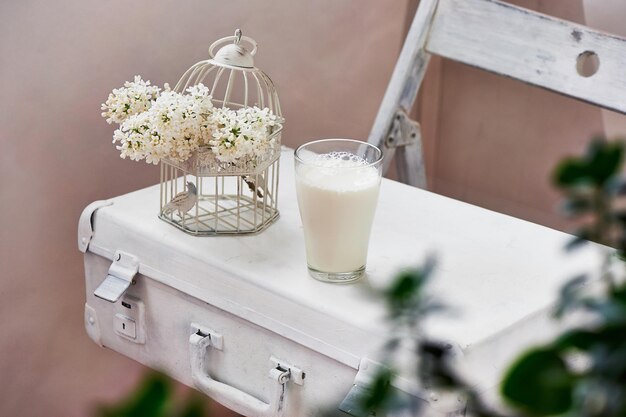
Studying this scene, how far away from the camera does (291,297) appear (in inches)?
41.9

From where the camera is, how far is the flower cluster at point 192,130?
112 centimetres

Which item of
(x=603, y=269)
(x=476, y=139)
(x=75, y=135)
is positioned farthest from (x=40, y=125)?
(x=603, y=269)

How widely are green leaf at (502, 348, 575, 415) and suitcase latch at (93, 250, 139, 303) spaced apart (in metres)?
1.02

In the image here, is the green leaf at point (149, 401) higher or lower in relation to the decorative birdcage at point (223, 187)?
higher

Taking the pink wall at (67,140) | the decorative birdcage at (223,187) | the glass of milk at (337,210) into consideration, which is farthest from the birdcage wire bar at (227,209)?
the pink wall at (67,140)

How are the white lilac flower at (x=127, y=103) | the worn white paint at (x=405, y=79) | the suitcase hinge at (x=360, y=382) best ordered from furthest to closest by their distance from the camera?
1. the worn white paint at (x=405, y=79)
2. the white lilac flower at (x=127, y=103)
3. the suitcase hinge at (x=360, y=382)

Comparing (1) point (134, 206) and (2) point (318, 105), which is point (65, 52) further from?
(2) point (318, 105)

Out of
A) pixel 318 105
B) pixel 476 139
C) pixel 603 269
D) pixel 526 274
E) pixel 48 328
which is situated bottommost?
pixel 48 328

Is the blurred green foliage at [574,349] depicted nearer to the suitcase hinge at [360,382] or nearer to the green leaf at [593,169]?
the green leaf at [593,169]

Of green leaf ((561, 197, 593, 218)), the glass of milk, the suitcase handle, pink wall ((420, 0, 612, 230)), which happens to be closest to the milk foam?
the glass of milk

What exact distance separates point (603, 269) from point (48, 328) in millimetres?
1446

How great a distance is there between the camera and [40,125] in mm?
1478

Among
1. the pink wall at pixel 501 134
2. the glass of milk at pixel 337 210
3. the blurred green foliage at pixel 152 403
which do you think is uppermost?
the blurred green foliage at pixel 152 403

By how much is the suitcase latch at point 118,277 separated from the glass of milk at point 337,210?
267mm
